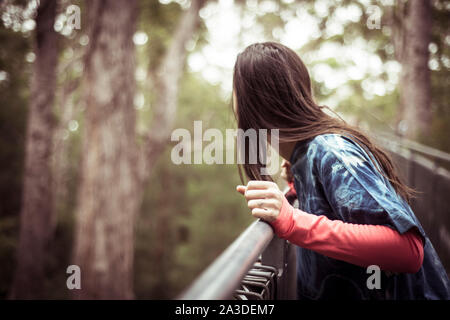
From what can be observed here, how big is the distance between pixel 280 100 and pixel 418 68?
820cm

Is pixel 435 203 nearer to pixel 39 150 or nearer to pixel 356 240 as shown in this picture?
pixel 356 240

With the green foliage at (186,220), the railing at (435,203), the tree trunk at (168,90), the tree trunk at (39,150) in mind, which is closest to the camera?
the railing at (435,203)

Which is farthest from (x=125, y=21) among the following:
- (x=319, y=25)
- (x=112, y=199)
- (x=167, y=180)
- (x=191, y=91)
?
(x=167, y=180)

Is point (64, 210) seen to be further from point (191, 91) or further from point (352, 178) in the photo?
point (352, 178)

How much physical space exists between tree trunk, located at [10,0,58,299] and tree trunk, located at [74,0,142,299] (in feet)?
12.3

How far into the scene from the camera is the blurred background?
6082mm

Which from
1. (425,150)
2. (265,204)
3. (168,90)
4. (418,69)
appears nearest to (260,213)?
(265,204)

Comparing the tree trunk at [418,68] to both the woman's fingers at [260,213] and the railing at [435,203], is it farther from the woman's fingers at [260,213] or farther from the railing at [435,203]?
the woman's fingers at [260,213]

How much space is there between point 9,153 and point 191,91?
1094cm

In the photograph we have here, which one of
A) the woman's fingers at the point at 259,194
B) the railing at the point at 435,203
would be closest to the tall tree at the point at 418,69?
the railing at the point at 435,203

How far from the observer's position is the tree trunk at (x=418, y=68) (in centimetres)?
815

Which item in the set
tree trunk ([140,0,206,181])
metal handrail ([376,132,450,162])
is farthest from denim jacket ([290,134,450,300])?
tree trunk ([140,0,206,181])

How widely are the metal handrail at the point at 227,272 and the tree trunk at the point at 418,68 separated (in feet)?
26.5

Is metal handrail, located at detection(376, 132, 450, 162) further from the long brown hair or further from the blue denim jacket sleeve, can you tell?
the blue denim jacket sleeve
